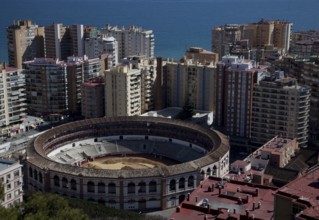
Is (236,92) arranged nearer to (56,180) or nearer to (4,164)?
(56,180)

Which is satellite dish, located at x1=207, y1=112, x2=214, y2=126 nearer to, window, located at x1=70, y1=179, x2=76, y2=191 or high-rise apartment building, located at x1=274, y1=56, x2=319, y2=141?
high-rise apartment building, located at x1=274, y1=56, x2=319, y2=141

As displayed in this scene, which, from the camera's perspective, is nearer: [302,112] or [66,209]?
[66,209]

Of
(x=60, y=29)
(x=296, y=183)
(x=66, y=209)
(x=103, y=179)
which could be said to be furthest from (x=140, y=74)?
(x=296, y=183)

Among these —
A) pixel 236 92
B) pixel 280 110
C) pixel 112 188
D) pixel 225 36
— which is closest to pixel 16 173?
pixel 112 188

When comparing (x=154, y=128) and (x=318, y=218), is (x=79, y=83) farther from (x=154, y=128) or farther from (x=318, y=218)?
(x=318, y=218)

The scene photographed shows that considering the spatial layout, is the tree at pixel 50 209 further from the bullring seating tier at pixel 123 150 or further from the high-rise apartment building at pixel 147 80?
the high-rise apartment building at pixel 147 80

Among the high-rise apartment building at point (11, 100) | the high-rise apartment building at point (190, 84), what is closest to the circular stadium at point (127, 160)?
the high-rise apartment building at point (11, 100)
